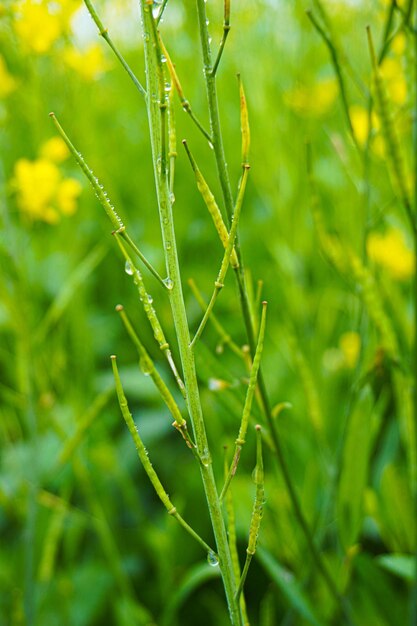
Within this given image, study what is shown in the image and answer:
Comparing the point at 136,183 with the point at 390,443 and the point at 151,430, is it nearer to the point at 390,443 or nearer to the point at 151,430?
the point at 151,430

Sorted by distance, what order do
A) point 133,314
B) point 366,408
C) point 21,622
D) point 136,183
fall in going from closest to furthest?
1. point 366,408
2. point 21,622
3. point 133,314
4. point 136,183

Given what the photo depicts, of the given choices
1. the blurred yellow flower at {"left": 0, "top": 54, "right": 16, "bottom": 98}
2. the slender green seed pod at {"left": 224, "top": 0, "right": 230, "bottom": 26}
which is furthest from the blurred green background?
the slender green seed pod at {"left": 224, "top": 0, "right": 230, "bottom": 26}

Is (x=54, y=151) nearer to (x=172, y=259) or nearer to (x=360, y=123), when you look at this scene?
(x=360, y=123)

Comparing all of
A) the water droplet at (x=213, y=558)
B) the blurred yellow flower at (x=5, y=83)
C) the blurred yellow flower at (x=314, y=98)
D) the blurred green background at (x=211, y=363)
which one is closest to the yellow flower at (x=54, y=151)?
the blurred green background at (x=211, y=363)

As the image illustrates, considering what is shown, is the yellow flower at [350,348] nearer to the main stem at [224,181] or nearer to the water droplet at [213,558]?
the main stem at [224,181]

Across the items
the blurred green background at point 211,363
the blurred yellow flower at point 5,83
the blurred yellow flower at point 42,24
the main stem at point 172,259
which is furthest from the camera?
the blurred yellow flower at point 5,83

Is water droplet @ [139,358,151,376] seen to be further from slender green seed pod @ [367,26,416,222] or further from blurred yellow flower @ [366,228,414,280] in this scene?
blurred yellow flower @ [366,228,414,280]

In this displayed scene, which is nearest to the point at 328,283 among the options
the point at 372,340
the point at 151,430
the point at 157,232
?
the point at 157,232
